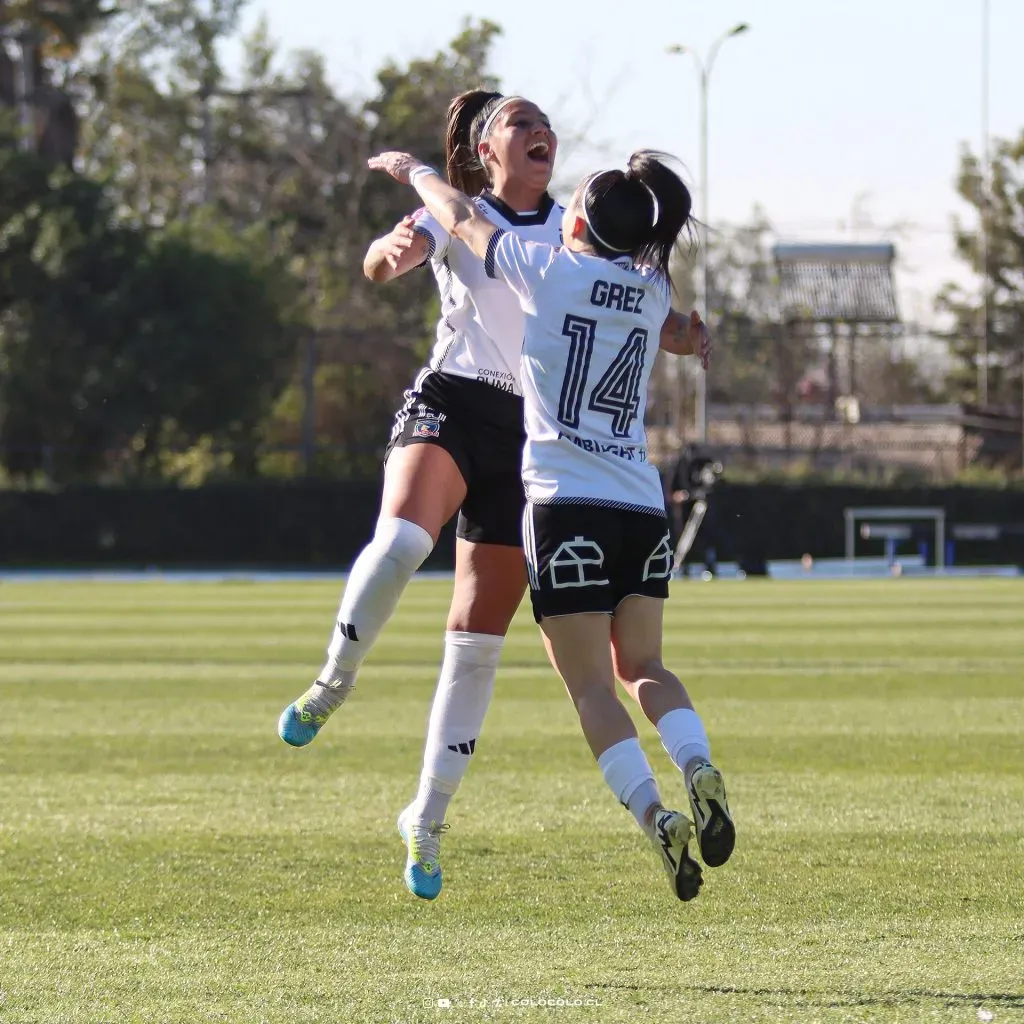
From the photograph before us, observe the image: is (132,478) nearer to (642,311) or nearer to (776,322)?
(776,322)

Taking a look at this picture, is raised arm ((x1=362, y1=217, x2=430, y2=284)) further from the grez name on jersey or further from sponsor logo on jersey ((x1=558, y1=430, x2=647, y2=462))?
sponsor logo on jersey ((x1=558, y1=430, x2=647, y2=462))

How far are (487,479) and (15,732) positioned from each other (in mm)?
6086

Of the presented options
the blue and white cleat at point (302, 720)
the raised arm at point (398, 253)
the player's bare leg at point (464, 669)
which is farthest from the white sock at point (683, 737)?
the raised arm at point (398, 253)

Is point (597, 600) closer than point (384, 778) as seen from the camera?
Yes

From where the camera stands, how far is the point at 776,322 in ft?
211

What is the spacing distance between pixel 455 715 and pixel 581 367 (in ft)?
4.37

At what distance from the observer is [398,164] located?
583 cm

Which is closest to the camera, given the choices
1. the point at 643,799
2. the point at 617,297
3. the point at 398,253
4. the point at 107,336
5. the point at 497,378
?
the point at 643,799

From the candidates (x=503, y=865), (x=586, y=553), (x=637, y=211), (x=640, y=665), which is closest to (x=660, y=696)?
(x=640, y=665)

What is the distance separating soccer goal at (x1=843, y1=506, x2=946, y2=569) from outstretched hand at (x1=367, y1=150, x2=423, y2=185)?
34.2 metres

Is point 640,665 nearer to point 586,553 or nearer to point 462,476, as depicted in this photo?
point 586,553

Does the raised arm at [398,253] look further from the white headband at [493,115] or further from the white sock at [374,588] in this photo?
the white sock at [374,588]

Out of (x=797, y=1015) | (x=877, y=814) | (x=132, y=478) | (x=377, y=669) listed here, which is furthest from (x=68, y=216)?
(x=797, y=1015)

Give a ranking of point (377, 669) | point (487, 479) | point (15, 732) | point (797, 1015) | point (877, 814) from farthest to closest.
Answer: point (377, 669)
point (15, 732)
point (877, 814)
point (487, 479)
point (797, 1015)
